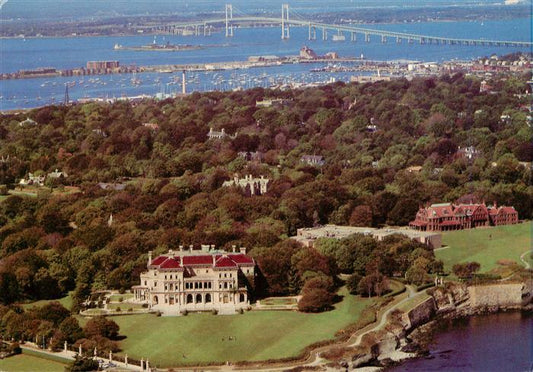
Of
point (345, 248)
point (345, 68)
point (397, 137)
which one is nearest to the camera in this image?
point (345, 248)

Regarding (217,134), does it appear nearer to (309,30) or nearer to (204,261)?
(204,261)

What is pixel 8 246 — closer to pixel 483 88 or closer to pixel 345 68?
pixel 483 88

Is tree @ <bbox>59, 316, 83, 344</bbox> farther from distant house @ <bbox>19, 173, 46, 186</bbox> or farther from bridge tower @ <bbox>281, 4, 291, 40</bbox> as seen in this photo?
bridge tower @ <bbox>281, 4, 291, 40</bbox>

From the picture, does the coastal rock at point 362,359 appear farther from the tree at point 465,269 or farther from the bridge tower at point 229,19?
the bridge tower at point 229,19

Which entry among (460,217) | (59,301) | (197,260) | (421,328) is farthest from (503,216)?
(59,301)

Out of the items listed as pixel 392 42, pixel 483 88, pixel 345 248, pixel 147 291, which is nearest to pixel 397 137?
pixel 483 88

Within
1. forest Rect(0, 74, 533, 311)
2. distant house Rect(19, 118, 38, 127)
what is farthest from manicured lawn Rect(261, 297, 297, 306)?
distant house Rect(19, 118, 38, 127)

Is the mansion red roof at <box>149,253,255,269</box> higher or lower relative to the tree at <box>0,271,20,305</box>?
higher
